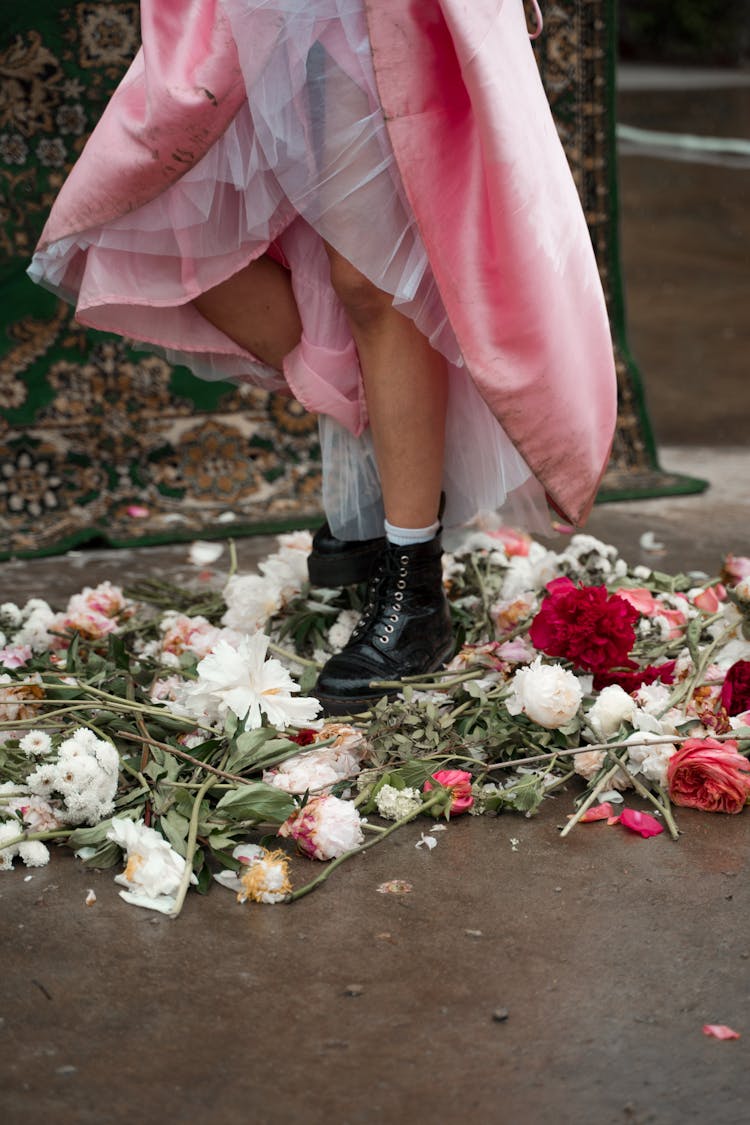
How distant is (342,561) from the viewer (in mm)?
2188

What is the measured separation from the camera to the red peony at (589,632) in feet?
6.46

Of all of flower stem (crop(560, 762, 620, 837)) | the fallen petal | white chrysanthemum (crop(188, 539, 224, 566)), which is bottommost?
white chrysanthemum (crop(188, 539, 224, 566))

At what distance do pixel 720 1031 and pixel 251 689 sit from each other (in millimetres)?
702

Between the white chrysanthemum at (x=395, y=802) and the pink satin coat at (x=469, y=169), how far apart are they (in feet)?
1.58

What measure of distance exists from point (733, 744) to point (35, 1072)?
3.05 feet

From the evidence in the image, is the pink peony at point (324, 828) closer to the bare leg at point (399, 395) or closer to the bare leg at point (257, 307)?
the bare leg at point (399, 395)

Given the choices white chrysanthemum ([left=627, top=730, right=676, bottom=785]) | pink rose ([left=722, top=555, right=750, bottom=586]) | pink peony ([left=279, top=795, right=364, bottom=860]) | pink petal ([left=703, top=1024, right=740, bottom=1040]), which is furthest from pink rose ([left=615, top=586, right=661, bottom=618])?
pink petal ([left=703, top=1024, right=740, bottom=1040])

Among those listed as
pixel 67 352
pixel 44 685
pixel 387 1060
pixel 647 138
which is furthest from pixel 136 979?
pixel 647 138

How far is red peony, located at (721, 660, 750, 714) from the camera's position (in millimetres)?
1891

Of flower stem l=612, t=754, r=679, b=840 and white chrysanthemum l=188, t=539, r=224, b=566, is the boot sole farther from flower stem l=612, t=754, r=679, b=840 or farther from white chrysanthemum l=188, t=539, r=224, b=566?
white chrysanthemum l=188, t=539, r=224, b=566

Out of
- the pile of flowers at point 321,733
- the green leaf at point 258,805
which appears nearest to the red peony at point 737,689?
the pile of flowers at point 321,733

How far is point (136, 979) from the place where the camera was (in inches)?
55.7

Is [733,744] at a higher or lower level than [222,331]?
lower

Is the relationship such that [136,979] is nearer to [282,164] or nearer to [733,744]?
[733,744]
